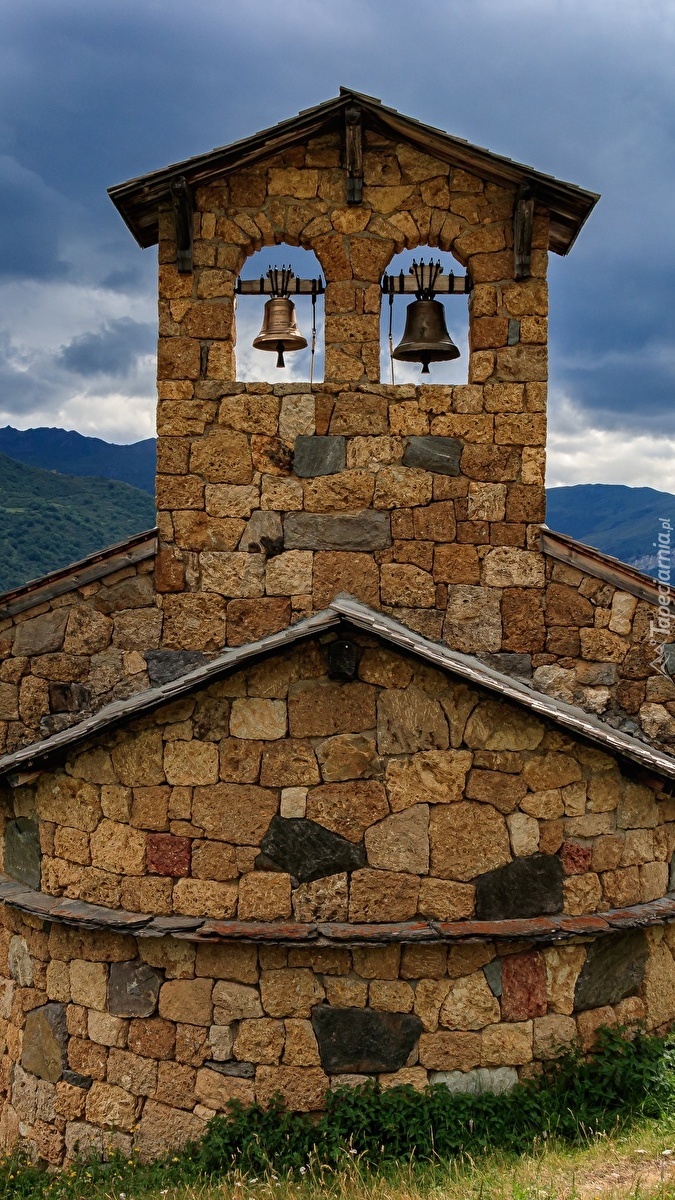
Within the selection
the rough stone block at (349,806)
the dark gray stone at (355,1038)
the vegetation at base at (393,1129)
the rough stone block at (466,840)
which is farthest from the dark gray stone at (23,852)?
the rough stone block at (466,840)

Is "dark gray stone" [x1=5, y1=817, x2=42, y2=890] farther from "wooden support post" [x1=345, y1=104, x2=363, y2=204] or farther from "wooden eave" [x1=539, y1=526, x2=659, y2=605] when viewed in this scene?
"wooden support post" [x1=345, y1=104, x2=363, y2=204]

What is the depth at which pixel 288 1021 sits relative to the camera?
18.1 feet

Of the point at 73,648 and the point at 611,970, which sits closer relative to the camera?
the point at 611,970

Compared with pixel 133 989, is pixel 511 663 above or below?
above

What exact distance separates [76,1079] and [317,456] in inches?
186

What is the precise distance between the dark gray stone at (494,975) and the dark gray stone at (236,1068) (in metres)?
1.60

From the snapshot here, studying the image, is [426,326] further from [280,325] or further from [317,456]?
[317,456]

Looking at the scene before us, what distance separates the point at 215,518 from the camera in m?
6.79

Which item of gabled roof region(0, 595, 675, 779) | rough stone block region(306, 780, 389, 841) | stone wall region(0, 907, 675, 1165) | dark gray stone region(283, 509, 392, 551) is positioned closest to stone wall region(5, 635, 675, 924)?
rough stone block region(306, 780, 389, 841)

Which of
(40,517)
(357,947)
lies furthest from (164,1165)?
(40,517)

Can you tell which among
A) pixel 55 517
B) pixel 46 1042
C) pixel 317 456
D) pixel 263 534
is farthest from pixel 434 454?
pixel 55 517

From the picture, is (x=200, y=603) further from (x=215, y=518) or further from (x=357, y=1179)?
(x=357, y=1179)

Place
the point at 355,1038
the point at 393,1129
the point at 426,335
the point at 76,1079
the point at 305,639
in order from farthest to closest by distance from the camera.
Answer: the point at 426,335, the point at 76,1079, the point at 355,1038, the point at 305,639, the point at 393,1129

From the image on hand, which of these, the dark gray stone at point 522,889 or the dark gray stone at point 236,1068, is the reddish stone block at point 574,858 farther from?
the dark gray stone at point 236,1068
